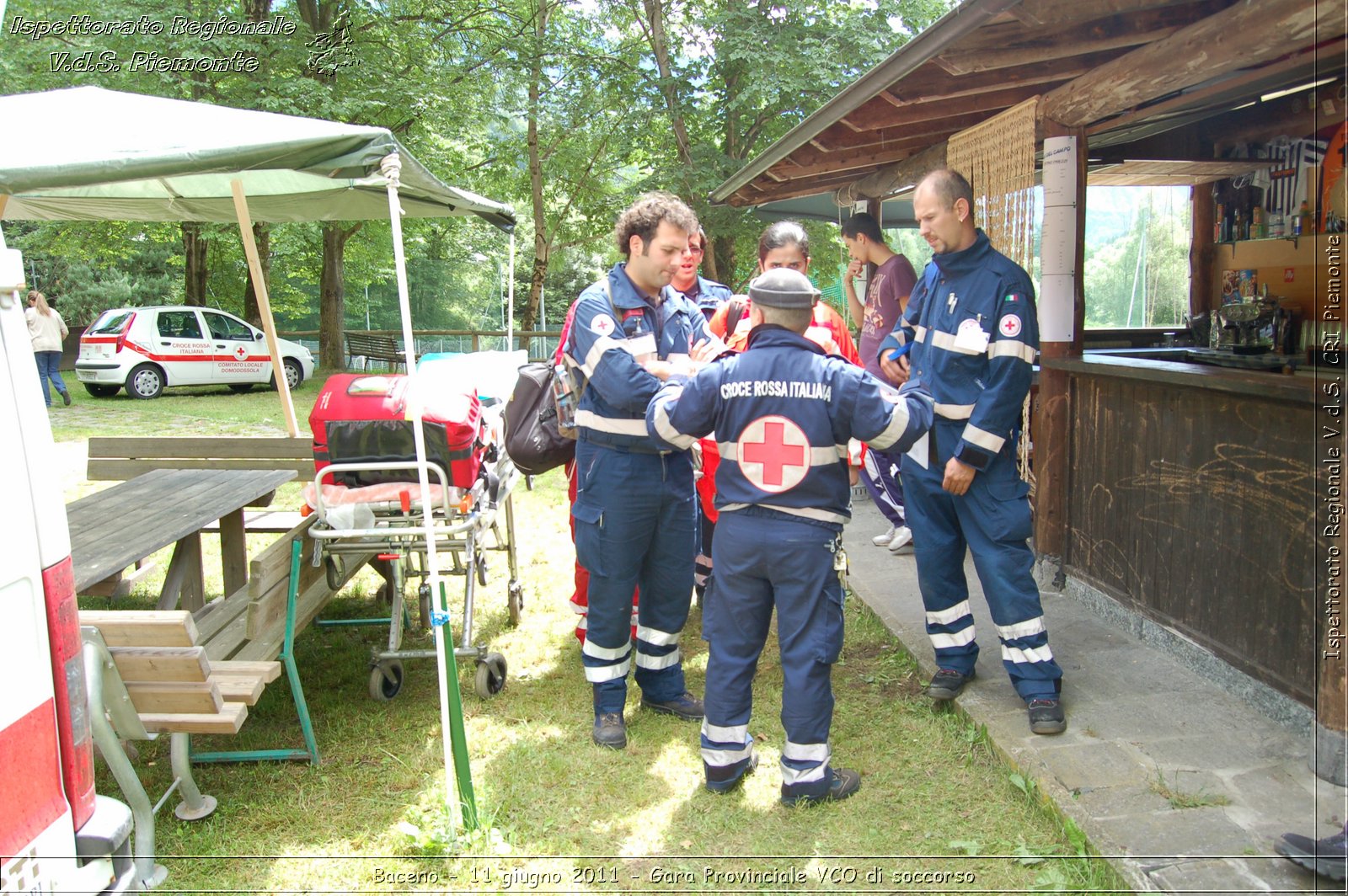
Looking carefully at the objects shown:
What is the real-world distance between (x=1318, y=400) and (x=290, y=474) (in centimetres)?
481

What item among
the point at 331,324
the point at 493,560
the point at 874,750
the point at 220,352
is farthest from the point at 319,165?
the point at 331,324

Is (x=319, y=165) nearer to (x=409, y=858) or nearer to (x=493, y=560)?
(x=409, y=858)

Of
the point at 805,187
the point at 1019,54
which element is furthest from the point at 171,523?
the point at 805,187

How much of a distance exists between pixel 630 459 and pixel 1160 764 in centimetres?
216

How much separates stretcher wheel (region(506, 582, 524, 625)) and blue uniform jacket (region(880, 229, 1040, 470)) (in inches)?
106

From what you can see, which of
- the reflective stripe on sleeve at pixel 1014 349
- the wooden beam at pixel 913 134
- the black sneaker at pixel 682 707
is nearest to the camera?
the reflective stripe on sleeve at pixel 1014 349

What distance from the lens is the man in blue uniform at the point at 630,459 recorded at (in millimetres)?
3641

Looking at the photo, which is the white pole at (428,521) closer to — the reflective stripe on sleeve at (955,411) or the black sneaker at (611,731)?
the black sneaker at (611,731)

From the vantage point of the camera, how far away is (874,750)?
3.79m

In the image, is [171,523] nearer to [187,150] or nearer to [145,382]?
[187,150]

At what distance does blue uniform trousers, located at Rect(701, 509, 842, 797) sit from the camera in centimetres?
318

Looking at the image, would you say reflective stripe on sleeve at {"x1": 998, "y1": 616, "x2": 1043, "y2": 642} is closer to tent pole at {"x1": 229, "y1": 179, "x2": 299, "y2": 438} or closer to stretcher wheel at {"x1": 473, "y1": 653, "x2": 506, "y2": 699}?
stretcher wheel at {"x1": 473, "y1": 653, "x2": 506, "y2": 699}

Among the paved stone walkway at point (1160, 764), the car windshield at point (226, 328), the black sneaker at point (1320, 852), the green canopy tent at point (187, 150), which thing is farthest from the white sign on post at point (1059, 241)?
the car windshield at point (226, 328)

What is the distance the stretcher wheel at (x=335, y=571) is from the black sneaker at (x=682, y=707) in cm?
162
